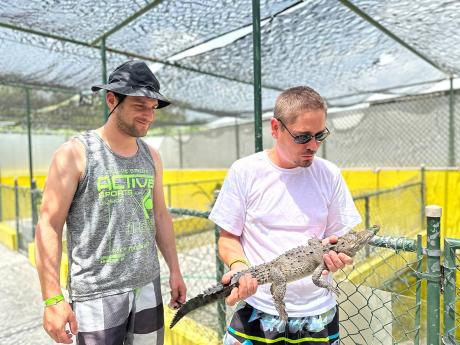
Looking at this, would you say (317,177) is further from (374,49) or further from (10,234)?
(10,234)

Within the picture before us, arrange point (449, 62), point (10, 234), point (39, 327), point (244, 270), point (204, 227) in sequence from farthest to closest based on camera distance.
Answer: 1. point (204, 227)
2. point (10, 234)
3. point (449, 62)
4. point (39, 327)
5. point (244, 270)

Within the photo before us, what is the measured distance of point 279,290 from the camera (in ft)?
5.14

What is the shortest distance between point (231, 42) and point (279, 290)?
3782mm

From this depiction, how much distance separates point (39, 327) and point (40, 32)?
10.9ft

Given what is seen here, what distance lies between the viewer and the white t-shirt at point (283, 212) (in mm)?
1629

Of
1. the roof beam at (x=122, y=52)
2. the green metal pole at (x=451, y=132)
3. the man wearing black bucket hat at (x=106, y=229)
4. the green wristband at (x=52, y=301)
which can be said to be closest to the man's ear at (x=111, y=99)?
the man wearing black bucket hat at (x=106, y=229)

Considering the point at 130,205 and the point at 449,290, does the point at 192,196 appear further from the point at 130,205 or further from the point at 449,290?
the point at 449,290

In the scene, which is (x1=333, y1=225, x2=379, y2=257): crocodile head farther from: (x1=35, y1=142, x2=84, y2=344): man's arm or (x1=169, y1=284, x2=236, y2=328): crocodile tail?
(x1=35, y1=142, x2=84, y2=344): man's arm

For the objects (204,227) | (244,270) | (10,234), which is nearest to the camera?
(244,270)

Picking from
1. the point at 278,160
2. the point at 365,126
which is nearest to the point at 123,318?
the point at 278,160

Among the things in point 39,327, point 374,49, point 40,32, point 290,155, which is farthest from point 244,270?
point 374,49

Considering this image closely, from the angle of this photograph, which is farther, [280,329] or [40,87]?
[40,87]

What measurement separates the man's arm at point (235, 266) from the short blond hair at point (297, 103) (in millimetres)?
636

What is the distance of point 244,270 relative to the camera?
1.57m
